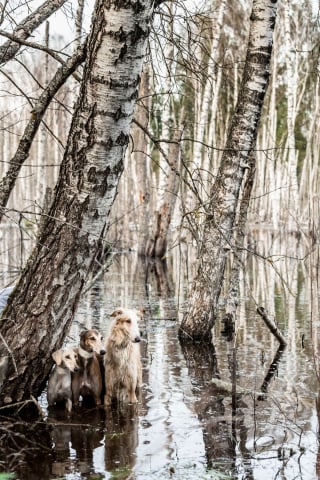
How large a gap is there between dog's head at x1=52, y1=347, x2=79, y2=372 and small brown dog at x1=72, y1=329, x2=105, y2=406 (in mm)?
218

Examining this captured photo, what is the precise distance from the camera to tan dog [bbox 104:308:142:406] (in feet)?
21.7

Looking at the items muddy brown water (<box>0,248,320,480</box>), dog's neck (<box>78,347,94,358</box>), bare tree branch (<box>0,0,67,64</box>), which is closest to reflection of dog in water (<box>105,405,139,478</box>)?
muddy brown water (<box>0,248,320,480</box>)

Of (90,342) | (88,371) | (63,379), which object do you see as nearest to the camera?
(63,379)

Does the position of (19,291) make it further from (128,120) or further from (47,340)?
(128,120)

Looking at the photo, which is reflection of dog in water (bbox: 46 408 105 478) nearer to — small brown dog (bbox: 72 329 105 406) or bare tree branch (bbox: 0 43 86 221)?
small brown dog (bbox: 72 329 105 406)

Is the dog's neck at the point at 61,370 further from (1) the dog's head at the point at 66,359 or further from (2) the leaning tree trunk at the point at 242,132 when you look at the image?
(2) the leaning tree trunk at the point at 242,132

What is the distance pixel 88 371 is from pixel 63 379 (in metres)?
0.45

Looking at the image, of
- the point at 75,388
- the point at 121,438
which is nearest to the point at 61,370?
the point at 75,388

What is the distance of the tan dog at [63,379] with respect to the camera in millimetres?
6193

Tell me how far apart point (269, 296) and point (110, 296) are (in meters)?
3.22

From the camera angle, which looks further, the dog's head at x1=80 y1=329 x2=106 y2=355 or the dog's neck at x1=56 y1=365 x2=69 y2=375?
the dog's head at x1=80 y1=329 x2=106 y2=355

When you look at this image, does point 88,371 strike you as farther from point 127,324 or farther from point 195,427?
point 195,427

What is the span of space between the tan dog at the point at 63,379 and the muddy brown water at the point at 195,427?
0.12 metres

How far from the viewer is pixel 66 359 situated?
20.3 ft
